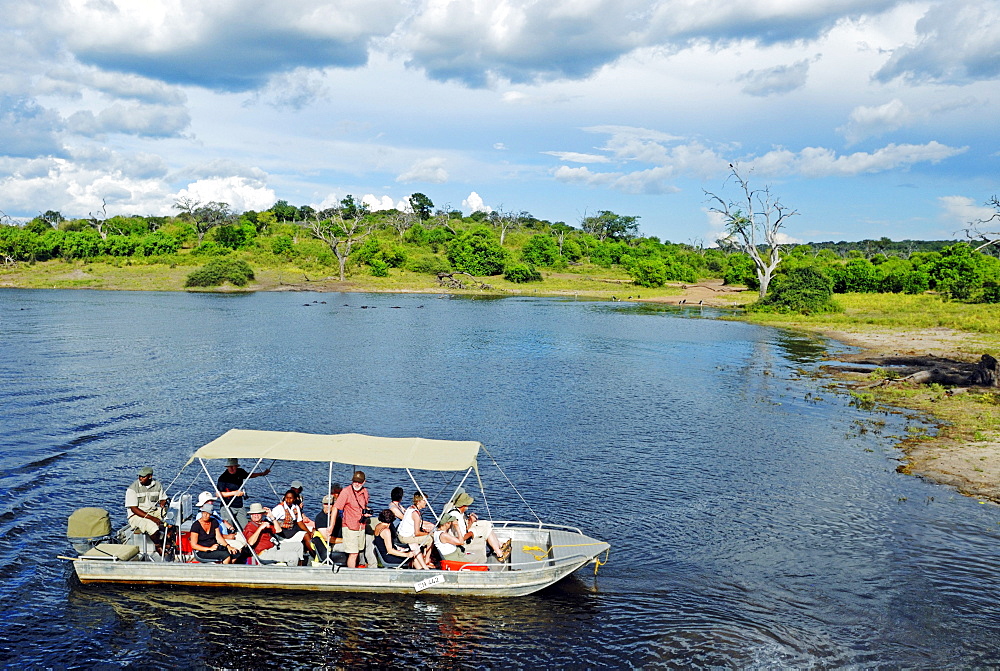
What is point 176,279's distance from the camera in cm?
11375

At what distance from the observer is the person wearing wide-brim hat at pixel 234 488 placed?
18.3 metres

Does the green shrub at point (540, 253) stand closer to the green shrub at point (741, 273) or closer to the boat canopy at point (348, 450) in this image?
the green shrub at point (741, 273)

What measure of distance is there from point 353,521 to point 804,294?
268 ft

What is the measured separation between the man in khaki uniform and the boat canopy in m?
1.24

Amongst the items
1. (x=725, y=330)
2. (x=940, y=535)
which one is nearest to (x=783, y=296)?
(x=725, y=330)

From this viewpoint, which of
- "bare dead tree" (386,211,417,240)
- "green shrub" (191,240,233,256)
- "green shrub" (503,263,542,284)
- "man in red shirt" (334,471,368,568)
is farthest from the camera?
"bare dead tree" (386,211,417,240)

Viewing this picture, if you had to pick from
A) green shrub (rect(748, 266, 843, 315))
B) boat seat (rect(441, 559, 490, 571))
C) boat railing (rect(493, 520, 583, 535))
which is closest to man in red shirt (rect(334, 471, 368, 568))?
boat seat (rect(441, 559, 490, 571))

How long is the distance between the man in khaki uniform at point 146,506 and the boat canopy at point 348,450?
124 centimetres

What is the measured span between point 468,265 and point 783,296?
209ft

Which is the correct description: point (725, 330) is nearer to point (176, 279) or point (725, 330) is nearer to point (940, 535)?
point (940, 535)

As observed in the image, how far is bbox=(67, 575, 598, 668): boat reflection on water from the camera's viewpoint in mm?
14906

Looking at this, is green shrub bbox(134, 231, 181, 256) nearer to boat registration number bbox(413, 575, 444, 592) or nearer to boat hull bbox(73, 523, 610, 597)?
boat hull bbox(73, 523, 610, 597)

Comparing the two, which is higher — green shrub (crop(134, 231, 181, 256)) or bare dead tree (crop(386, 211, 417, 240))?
bare dead tree (crop(386, 211, 417, 240))

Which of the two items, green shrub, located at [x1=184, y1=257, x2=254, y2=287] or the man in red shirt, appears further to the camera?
green shrub, located at [x1=184, y1=257, x2=254, y2=287]
